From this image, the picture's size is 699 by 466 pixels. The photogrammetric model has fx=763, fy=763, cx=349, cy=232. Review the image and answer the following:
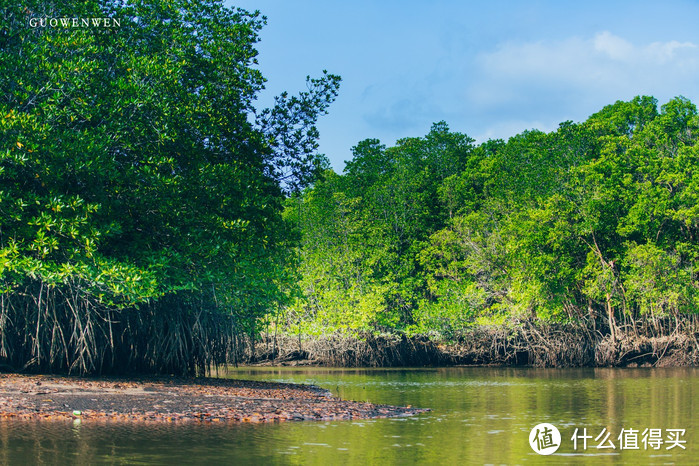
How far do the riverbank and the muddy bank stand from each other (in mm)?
18007

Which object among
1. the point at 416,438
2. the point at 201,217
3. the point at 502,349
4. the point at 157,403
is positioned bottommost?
the point at 502,349

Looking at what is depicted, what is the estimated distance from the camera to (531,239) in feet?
124

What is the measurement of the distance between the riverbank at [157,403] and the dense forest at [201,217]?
1954 mm

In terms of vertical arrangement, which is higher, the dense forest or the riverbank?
the dense forest

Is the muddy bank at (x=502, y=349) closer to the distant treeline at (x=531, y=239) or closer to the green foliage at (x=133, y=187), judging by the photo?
the distant treeline at (x=531, y=239)

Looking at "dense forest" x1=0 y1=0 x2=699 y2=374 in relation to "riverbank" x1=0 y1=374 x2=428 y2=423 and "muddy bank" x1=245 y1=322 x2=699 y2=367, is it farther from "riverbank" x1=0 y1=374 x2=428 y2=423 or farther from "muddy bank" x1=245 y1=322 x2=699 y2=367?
"riverbank" x1=0 y1=374 x2=428 y2=423

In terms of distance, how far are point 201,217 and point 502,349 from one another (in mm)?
26424

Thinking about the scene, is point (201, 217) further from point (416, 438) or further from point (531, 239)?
point (531, 239)

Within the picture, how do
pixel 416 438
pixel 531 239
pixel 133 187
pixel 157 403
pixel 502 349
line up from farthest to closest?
pixel 502 349
pixel 531 239
pixel 133 187
pixel 157 403
pixel 416 438

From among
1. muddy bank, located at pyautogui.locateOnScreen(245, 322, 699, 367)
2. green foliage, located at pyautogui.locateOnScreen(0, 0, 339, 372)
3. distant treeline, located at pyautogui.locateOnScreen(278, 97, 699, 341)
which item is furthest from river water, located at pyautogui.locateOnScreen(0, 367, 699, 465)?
muddy bank, located at pyautogui.locateOnScreen(245, 322, 699, 367)

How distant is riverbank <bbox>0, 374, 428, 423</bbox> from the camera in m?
13.6

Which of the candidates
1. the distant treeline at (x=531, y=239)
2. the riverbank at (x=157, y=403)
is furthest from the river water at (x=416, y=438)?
the distant treeline at (x=531, y=239)

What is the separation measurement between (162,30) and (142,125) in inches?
144

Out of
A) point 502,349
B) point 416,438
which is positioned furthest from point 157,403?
point 502,349
